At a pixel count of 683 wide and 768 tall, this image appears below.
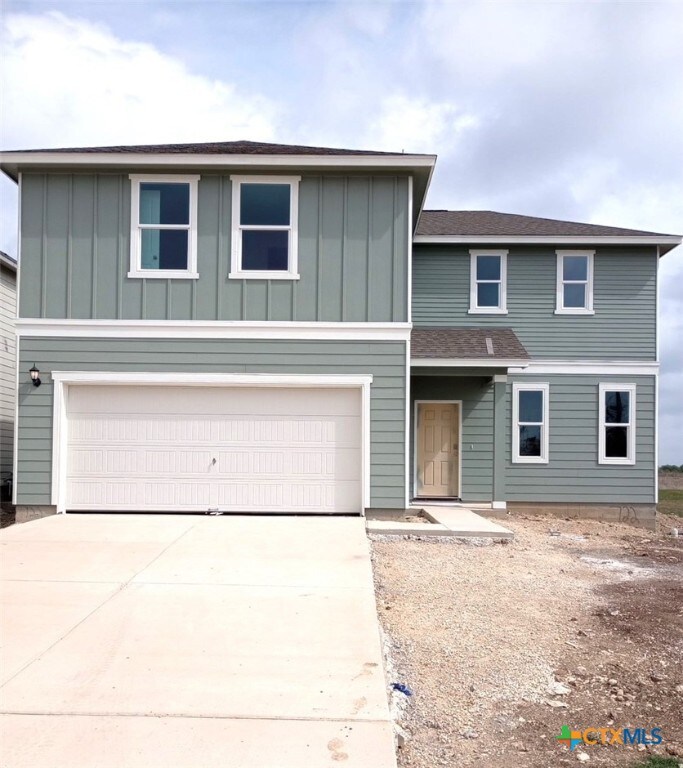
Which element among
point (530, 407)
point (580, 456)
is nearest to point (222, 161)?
point (530, 407)

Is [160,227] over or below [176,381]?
over

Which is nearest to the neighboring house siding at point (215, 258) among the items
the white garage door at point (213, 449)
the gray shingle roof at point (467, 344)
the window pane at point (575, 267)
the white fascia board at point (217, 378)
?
the white fascia board at point (217, 378)

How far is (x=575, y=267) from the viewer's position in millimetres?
14438

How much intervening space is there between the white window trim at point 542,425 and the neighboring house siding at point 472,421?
82 centimetres

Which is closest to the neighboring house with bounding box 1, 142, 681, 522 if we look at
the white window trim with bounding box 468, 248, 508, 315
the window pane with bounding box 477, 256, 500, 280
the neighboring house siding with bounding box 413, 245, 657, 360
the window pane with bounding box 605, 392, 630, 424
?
the neighboring house siding with bounding box 413, 245, 657, 360

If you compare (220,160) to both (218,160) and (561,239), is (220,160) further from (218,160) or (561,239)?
(561,239)

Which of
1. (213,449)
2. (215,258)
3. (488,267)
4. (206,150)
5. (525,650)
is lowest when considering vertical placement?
(525,650)

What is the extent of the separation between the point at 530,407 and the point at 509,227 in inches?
157

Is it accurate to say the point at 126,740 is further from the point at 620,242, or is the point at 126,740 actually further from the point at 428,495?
the point at 620,242

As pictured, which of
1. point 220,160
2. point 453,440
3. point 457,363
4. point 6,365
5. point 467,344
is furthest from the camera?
point 6,365

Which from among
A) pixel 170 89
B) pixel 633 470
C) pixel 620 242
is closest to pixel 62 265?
pixel 170 89

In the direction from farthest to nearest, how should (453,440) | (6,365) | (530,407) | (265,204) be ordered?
(6,365) < (530,407) < (453,440) < (265,204)

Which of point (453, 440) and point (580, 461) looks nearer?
point (453, 440)

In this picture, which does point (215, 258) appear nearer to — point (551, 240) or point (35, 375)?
point (35, 375)
